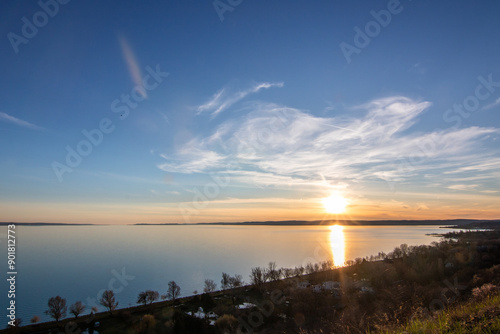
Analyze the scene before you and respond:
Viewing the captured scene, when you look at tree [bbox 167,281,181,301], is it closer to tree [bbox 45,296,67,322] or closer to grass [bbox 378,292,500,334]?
tree [bbox 45,296,67,322]

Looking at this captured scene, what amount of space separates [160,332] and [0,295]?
138 feet

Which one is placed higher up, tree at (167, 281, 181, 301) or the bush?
the bush

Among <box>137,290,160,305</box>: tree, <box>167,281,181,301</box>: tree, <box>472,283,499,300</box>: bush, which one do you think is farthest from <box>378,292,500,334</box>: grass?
<box>167,281,181,301</box>: tree

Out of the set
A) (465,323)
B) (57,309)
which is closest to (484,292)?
(465,323)

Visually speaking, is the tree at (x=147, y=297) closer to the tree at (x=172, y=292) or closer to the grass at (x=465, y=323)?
the tree at (x=172, y=292)

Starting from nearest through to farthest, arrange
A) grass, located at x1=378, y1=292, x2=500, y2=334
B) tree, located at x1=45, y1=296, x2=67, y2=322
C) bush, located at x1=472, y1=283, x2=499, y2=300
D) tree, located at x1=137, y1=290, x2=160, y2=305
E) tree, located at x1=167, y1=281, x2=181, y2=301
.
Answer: grass, located at x1=378, y1=292, x2=500, y2=334 → bush, located at x1=472, y1=283, x2=499, y2=300 → tree, located at x1=45, y1=296, x2=67, y2=322 → tree, located at x1=137, y1=290, x2=160, y2=305 → tree, located at x1=167, y1=281, x2=181, y2=301

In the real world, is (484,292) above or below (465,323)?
below

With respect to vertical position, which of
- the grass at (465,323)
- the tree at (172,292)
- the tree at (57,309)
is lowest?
the tree at (172,292)

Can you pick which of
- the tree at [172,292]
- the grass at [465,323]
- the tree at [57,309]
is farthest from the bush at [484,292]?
the tree at [172,292]

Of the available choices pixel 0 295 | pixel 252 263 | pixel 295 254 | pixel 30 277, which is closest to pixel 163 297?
Result: pixel 0 295

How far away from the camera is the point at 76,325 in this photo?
1661 inches

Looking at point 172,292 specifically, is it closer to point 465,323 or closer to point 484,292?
point 484,292

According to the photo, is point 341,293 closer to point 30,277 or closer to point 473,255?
point 473,255

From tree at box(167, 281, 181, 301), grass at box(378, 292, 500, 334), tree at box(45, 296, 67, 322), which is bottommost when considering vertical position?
tree at box(167, 281, 181, 301)
